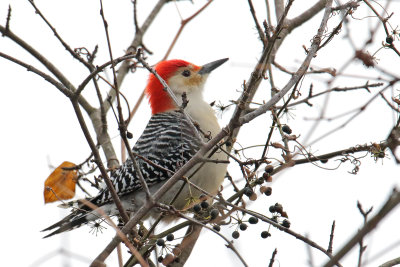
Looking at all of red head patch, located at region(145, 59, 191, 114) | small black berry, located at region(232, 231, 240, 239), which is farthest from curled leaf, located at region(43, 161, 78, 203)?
red head patch, located at region(145, 59, 191, 114)

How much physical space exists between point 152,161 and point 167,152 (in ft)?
0.86

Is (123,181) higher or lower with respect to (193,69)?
lower

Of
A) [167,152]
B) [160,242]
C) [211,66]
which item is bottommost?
[160,242]

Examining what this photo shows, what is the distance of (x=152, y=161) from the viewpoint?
655 centimetres

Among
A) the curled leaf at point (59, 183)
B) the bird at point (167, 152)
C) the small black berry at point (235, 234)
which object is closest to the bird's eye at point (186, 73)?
the bird at point (167, 152)

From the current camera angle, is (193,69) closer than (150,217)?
No

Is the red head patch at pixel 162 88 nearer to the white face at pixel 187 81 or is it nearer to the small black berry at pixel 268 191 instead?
the white face at pixel 187 81

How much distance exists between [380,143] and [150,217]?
3.14 meters

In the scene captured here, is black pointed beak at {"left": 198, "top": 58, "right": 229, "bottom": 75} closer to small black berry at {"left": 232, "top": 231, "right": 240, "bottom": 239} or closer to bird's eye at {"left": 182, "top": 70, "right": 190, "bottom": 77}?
bird's eye at {"left": 182, "top": 70, "right": 190, "bottom": 77}

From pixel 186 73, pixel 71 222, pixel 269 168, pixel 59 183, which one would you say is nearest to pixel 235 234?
pixel 269 168

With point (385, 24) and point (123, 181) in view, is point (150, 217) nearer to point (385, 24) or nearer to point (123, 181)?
point (123, 181)

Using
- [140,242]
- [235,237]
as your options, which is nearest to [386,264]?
[235,237]

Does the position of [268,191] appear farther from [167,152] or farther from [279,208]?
[167,152]

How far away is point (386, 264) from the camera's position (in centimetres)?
358
